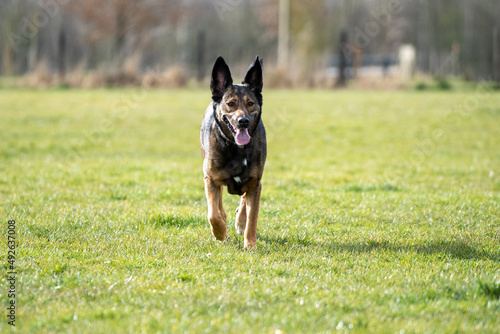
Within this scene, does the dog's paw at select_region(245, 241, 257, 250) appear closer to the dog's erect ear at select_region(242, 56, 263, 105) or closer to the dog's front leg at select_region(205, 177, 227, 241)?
the dog's front leg at select_region(205, 177, 227, 241)

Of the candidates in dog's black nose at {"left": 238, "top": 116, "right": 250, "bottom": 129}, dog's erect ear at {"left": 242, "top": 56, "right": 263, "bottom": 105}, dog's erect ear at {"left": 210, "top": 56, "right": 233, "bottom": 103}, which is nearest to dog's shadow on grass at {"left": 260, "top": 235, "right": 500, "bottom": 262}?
dog's black nose at {"left": 238, "top": 116, "right": 250, "bottom": 129}

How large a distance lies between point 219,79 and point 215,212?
4.73ft

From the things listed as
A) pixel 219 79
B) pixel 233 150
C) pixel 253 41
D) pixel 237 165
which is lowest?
pixel 237 165

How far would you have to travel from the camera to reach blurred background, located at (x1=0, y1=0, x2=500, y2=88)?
1305 inches

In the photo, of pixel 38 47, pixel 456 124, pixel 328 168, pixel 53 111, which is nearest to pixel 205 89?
pixel 53 111

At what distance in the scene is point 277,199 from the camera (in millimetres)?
8086

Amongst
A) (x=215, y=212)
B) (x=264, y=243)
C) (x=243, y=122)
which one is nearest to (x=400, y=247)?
(x=264, y=243)

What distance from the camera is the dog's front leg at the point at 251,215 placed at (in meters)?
5.64

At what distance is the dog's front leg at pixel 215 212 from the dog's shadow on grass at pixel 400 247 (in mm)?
496

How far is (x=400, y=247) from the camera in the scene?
18.5 feet

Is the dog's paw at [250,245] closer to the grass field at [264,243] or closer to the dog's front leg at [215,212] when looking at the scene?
the grass field at [264,243]

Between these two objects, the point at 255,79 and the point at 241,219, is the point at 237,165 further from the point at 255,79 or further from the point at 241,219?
the point at 255,79

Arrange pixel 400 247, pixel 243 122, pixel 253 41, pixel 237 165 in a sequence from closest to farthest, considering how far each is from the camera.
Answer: pixel 243 122, pixel 400 247, pixel 237 165, pixel 253 41

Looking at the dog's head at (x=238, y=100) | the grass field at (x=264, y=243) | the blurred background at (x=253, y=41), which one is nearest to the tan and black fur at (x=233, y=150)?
the dog's head at (x=238, y=100)
